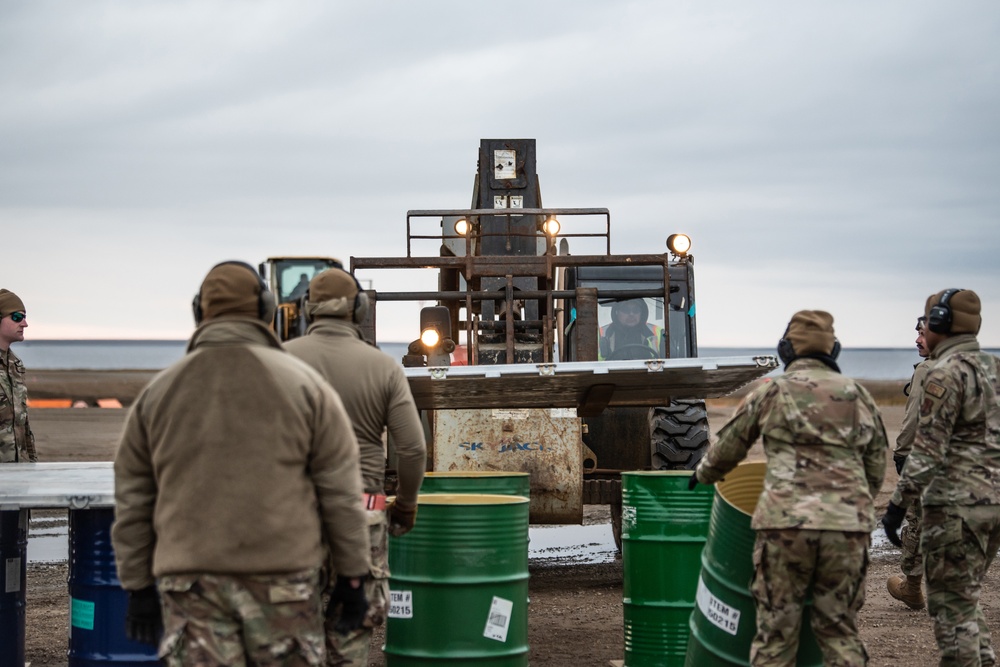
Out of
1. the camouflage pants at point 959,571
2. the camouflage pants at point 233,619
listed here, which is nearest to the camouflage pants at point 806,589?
the camouflage pants at point 959,571

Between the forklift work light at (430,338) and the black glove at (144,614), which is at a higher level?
the forklift work light at (430,338)

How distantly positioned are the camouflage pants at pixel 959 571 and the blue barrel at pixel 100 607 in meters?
3.71

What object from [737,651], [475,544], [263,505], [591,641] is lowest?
[591,641]

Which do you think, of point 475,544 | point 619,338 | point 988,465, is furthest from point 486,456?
point 988,465

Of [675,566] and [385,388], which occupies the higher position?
[385,388]

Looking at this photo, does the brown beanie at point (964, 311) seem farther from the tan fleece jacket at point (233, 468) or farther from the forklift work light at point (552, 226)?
the forklift work light at point (552, 226)

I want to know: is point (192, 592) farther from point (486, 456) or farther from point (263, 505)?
point (486, 456)

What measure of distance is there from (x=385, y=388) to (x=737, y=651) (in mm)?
1901

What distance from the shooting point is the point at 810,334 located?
5.54 meters

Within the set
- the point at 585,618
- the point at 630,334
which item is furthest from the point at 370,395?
the point at 630,334

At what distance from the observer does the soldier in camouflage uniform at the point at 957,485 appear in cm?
615

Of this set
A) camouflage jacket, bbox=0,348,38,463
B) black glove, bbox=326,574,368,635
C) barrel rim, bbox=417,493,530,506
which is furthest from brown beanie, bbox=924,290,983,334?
camouflage jacket, bbox=0,348,38,463

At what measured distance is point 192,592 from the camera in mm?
3965

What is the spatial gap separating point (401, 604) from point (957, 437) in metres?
2.84
